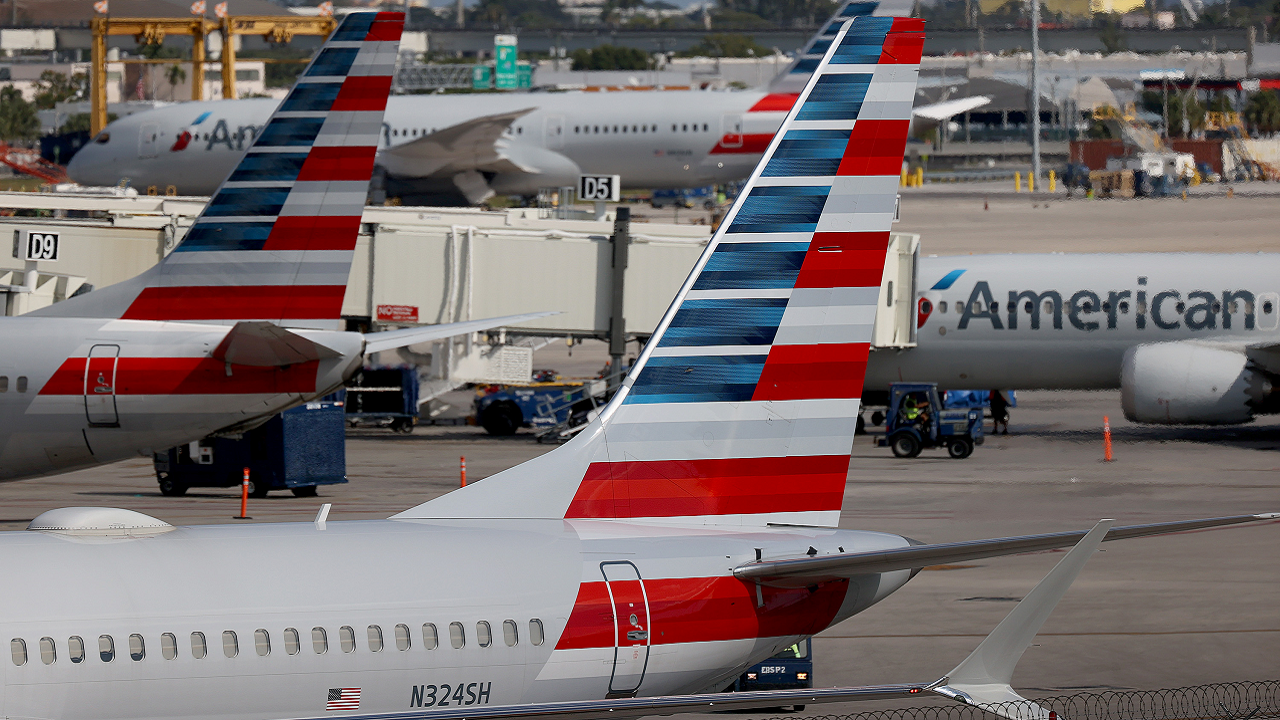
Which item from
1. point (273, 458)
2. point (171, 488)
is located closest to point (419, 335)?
point (273, 458)

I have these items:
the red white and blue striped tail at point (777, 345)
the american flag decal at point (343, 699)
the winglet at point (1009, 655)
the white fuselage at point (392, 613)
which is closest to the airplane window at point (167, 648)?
the white fuselage at point (392, 613)

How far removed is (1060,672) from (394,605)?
29.4 feet

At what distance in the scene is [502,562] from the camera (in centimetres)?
937

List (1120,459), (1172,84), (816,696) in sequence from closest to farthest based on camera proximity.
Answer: (816,696) < (1120,459) < (1172,84)

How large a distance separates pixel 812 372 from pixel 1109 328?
79.5ft

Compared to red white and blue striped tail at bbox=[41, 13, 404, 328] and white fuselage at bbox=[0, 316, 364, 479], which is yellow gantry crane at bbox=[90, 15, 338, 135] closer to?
red white and blue striped tail at bbox=[41, 13, 404, 328]

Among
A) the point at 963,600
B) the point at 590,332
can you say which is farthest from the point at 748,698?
the point at 590,332

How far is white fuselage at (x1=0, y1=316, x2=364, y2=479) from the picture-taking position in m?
19.4

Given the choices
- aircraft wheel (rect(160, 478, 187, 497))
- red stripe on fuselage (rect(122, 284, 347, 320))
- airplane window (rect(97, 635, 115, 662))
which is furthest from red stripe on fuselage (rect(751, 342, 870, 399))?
aircraft wheel (rect(160, 478, 187, 497))

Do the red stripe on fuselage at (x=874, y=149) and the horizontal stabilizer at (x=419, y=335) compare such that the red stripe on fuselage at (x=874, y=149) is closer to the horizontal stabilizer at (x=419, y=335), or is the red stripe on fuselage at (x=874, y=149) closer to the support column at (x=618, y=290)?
the horizontal stabilizer at (x=419, y=335)

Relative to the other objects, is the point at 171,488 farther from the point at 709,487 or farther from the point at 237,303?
the point at 709,487

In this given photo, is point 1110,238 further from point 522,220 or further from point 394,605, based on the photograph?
point 394,605

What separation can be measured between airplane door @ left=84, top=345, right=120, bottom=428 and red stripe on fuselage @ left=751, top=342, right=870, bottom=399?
37.0ft

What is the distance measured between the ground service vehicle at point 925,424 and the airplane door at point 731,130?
36252 mm
